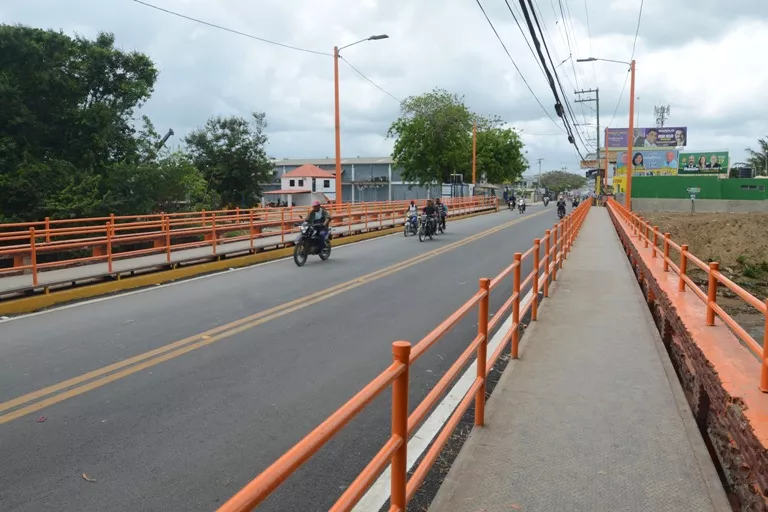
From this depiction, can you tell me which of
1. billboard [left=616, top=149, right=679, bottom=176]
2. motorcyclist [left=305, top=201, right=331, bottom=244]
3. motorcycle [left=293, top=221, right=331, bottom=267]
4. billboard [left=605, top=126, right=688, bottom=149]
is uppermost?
billboard [left=605, top=126, right=688, bottom=149]

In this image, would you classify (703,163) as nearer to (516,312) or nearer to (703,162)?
(703,162)

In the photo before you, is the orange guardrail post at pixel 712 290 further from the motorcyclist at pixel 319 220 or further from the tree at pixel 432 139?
the tree at pixel 432 139

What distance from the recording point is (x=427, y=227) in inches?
918

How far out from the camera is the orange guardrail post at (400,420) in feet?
8.86

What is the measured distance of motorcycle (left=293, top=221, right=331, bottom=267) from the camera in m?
15.6

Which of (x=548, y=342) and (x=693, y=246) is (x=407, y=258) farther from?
(x=693, y=246)

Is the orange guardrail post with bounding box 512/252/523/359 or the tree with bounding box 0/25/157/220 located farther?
the tree with bounding box 0/25/157/220

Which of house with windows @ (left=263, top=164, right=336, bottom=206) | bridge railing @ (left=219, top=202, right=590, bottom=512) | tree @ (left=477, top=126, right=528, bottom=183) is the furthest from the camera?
house with windows @ (left=263, top=164, right=336, bottom=206)

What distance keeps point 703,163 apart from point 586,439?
89600mm

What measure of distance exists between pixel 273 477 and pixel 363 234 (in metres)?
22.7

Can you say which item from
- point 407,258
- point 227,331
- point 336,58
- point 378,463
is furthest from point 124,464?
point 336,58

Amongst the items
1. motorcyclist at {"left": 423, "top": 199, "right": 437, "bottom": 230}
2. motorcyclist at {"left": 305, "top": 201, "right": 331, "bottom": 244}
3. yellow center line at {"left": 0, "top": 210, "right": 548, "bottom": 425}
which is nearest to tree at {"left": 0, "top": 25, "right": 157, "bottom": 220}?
motorcyclist at {"left": 423, "top": 199, "right": 437, "bottom": 230}

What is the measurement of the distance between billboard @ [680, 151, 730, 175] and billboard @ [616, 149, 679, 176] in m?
1.31

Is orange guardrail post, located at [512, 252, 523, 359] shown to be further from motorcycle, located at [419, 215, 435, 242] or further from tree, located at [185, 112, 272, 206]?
tree, located at [185, 112, 272, 206]
